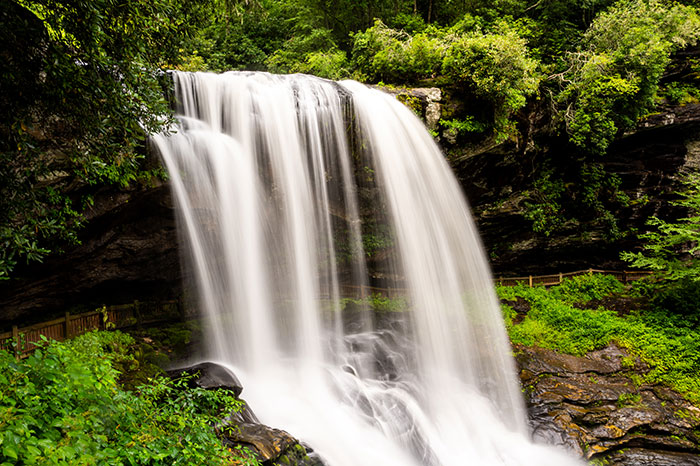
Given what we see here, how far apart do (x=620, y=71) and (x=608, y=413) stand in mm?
11727

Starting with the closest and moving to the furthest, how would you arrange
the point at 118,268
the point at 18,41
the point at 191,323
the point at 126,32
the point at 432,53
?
1. the point at 18,41
2. the point at 126,32
3. the point at 118,268
4. the point at 191,323
5. the point at 432,53

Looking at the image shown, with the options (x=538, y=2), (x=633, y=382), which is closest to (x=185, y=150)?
(x=633, y=382)

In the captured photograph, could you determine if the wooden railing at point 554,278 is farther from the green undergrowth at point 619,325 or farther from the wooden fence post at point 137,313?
the wooden fence post at point 137,313

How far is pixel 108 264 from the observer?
829 cm

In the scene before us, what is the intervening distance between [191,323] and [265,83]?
21.9 ft

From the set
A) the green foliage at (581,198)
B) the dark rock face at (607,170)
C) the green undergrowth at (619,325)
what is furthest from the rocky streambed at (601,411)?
the green foliage at (581,198)

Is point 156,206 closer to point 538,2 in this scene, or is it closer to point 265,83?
point 265,83

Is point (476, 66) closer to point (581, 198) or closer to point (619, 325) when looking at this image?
point (581, 198)

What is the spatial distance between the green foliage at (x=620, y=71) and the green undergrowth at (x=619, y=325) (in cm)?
549

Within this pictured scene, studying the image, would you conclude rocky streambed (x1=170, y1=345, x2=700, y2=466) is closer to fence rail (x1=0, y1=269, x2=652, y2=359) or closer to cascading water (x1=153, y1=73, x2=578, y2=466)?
cascading water (x1=153, y1=73, x2=578, y2=466)

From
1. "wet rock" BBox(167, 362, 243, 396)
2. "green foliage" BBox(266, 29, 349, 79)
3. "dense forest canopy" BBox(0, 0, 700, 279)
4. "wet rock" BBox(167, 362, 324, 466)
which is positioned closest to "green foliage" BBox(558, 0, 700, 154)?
"dense forest canopy" BBox(0, 0, 700, 279)

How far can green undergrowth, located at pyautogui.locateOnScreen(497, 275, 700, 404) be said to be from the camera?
31.6 ft

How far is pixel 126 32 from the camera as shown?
4.69 metres

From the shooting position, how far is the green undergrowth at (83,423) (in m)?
2.74
